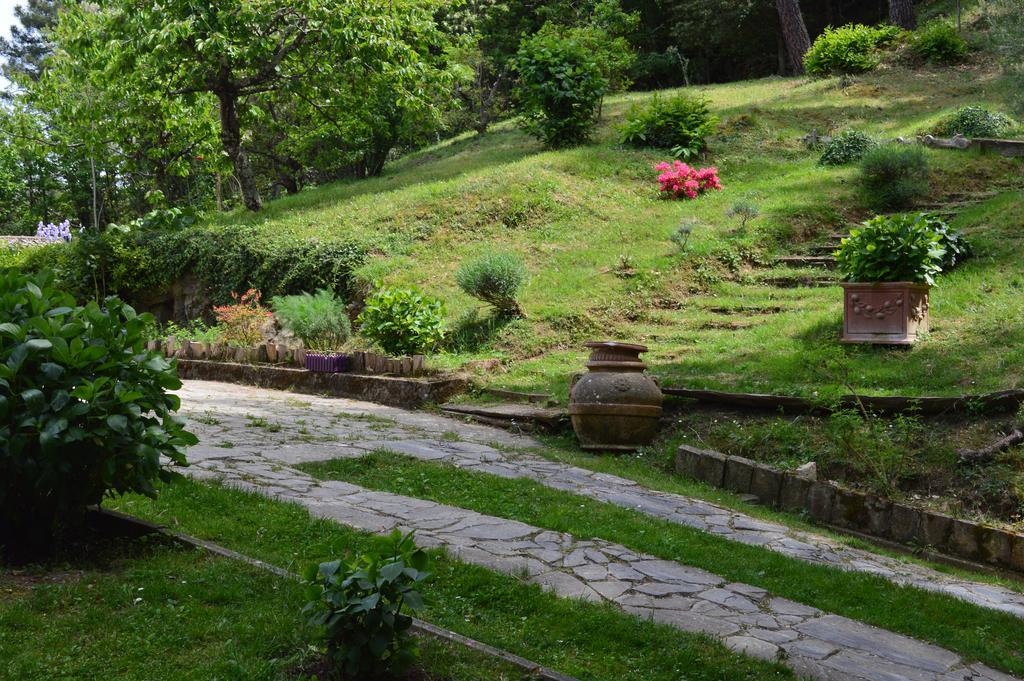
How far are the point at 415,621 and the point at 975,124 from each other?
15817mm

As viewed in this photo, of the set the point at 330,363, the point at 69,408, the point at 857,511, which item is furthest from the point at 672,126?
the point at 69,408

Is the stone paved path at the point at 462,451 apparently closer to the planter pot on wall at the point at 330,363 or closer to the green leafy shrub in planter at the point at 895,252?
the planter pot on wall at the point at 330,363

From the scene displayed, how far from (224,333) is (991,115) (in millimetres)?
13556

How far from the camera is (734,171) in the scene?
16.7m

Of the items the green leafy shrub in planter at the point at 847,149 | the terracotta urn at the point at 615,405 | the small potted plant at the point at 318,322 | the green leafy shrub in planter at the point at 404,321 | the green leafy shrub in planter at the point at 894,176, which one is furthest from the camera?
the green leafy shrub in planter at the point at 847,149

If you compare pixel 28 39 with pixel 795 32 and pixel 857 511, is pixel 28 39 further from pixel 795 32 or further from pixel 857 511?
pixel 857 511

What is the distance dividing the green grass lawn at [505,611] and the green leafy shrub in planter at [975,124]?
48.8 ft

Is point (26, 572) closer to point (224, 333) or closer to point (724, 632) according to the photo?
point (724, 632)

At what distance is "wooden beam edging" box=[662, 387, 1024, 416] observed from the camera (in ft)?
23.0

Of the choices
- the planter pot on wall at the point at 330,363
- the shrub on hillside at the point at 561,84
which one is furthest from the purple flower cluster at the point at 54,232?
the planter pot on wall at the point at 330,363

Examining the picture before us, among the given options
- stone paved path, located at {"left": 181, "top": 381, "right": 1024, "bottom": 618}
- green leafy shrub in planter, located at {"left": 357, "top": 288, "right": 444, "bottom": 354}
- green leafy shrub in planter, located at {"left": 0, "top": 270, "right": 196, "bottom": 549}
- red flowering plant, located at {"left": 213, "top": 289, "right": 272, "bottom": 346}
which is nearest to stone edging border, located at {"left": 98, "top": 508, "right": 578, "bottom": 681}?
green leafy shrub in planter, located at {"left": 0, "top": 270, "right": 196, "bottom": 549}

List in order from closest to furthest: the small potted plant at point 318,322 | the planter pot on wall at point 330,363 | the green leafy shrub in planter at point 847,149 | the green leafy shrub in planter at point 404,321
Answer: the green leafy shrub in planter at point 404,321
the planter pot on wall at point 330,363
the small potted plant at point 318,322
the green leafy shrub in planter at point 847,149

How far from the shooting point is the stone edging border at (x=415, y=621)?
3059mm

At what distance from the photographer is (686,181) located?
50.9ft
